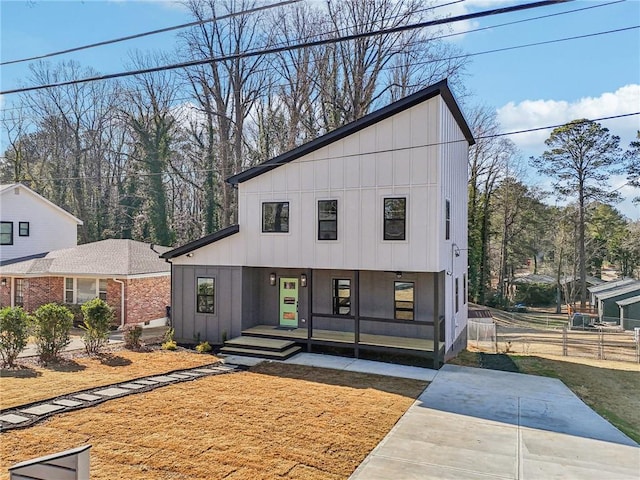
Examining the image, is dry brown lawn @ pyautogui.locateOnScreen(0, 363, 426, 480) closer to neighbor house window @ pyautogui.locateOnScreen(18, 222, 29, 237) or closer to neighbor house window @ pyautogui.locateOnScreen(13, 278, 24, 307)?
neighbor house window @ pyautogui.locateOnScreen(13, 278, 24, 307)

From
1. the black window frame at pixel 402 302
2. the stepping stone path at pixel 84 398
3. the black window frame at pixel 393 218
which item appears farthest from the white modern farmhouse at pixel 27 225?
the black window frame at pixel 393 218

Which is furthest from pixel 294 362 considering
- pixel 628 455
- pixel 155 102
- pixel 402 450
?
pixel 155 102

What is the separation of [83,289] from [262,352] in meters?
9.53

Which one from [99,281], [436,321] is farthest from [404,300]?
[99,281]

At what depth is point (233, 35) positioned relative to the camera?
24.0 m

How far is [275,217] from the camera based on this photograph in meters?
12.8

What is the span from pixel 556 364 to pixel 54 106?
119 ft

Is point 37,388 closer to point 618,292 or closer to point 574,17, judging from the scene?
point 574,17

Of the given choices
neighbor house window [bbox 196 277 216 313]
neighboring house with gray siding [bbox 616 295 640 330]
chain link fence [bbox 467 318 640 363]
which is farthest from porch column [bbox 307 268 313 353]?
neighboring house with gray siding [bbox 616 295 640 330]

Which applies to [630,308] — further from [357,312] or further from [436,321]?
[357,312]

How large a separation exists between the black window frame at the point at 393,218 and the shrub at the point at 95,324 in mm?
7755

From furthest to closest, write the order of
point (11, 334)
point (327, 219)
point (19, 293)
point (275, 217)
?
point (19, 293) → point (275, 217) → point (327, 219) → point (11, 334)

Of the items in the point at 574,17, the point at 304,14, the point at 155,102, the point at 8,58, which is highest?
the point at 304,14

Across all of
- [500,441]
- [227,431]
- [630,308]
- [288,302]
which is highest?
[288,302]
